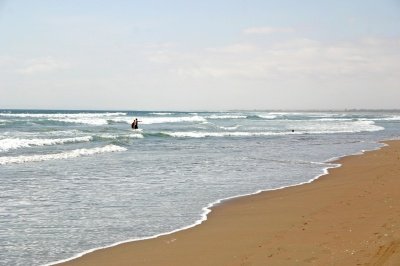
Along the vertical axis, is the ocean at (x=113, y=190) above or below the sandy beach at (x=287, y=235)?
below

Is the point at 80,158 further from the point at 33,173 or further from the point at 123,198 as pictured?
the point at 123,198

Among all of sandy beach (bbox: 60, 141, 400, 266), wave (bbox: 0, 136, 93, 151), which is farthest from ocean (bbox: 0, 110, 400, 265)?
wave (bbox: 0, 136, 93, 151)

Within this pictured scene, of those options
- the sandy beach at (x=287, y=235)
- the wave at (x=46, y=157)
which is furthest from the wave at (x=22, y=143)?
the sandy beach at (x=287, y=235)

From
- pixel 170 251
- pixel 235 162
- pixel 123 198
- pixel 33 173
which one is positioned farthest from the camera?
pixel 235 162

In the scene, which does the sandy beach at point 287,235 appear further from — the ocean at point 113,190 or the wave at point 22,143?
the wave at point 22,143

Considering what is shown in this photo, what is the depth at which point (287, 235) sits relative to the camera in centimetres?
700

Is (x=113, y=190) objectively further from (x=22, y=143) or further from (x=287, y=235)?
(x=22, y=143)

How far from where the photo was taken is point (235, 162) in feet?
57.9

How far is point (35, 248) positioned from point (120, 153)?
49.6 feet

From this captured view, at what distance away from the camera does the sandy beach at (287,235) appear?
5.81m

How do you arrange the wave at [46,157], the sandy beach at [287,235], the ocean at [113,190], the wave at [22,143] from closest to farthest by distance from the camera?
the sandy beach at [287,235] < the ocean at [113,190] < the wave at [46,157] < the wave at [22,143]

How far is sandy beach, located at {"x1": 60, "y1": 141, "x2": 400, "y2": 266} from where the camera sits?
5.81 metres

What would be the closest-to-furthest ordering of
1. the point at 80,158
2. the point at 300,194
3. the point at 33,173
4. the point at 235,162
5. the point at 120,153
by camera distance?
the point at 300,194
the point at 33,173
the point at 235,162
the point at 80,158
the point at 120,153

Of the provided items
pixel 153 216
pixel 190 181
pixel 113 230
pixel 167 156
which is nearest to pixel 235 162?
pixel 167 156
